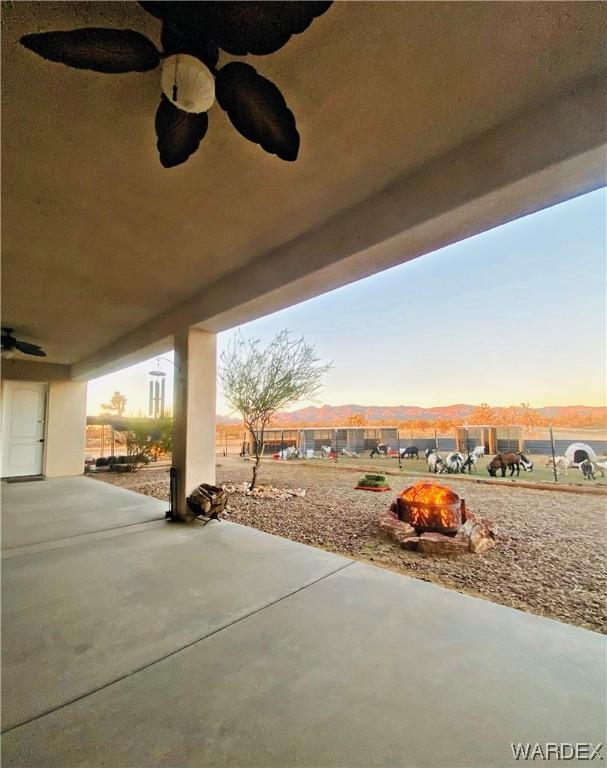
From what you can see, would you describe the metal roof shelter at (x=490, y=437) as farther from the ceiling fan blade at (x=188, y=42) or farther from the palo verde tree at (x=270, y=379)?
the ceiling fan blade at (x=188, y=42)

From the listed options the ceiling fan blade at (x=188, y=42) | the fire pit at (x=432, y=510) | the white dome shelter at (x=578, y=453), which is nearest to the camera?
the ceiling fan blade at (x=188, y=42)

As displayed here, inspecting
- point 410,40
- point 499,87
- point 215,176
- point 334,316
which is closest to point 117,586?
point 215,176

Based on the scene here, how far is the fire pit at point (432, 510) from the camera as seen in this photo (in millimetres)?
3051

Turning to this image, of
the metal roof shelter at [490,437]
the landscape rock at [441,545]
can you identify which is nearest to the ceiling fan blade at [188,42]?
the landscape rock at [441,545]

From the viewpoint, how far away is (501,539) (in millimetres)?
3037

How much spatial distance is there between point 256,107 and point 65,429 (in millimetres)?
8041

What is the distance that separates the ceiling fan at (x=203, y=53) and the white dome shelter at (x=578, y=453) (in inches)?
201

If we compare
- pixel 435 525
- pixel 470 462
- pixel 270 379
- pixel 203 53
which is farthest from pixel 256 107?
pixel 470 462

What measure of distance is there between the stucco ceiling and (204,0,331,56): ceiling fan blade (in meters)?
0.28

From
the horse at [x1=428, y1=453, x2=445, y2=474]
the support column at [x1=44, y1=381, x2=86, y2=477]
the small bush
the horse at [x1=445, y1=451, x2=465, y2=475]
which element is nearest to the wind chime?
the support column at [x1=44, y1=381, x2=86, y2=477]

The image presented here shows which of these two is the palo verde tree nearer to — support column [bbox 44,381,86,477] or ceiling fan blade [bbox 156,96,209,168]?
support column [bbox 44,381,86,477]

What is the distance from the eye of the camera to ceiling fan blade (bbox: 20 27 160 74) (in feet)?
3.22

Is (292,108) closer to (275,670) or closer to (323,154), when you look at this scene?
(323,154)

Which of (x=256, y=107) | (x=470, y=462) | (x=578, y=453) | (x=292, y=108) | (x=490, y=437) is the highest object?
(x=292, y=108)
